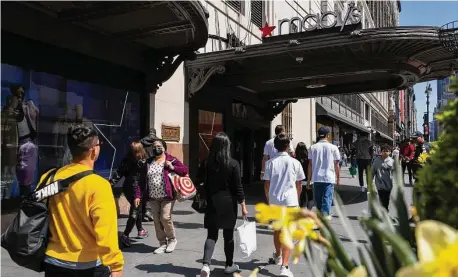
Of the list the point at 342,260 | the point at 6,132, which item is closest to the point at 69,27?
the point at 6,132

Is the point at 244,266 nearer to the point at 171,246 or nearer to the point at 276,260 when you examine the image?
the point at 276,260

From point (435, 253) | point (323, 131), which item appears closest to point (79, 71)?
point (323, 131)

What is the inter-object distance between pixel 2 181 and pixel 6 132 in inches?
29.4

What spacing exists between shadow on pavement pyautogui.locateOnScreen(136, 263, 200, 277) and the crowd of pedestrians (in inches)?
11.9

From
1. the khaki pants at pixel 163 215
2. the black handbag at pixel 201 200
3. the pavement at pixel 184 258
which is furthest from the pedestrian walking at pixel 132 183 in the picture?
the black handbag at pixel 201 200

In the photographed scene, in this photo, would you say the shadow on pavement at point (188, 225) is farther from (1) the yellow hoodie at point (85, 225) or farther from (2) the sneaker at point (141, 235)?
(1) the yellow hoodie at point (85, 225)

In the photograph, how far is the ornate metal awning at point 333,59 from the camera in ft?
29.5

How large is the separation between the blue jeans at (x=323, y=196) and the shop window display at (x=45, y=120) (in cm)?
371

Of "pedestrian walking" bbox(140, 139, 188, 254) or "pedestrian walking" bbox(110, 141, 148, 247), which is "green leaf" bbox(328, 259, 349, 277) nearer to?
"pedestrian walking" bbox(140, 139, 188, 254)

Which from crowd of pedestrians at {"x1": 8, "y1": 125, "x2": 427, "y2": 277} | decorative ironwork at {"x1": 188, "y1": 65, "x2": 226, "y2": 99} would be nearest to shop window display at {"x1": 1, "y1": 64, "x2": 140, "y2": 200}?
crowd of pedestrians at {"x1": 8, "y1": 125, "x2": 427, "y2": 277}

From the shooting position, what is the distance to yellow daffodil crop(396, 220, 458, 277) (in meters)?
0.74

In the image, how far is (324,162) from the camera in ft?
22.0

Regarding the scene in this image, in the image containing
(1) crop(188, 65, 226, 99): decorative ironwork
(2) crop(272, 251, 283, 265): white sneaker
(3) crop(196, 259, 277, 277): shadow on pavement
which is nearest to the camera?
(3) crop(196, 259, 277, 277): shadow on pavement

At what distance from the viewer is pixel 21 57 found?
6594 mm
